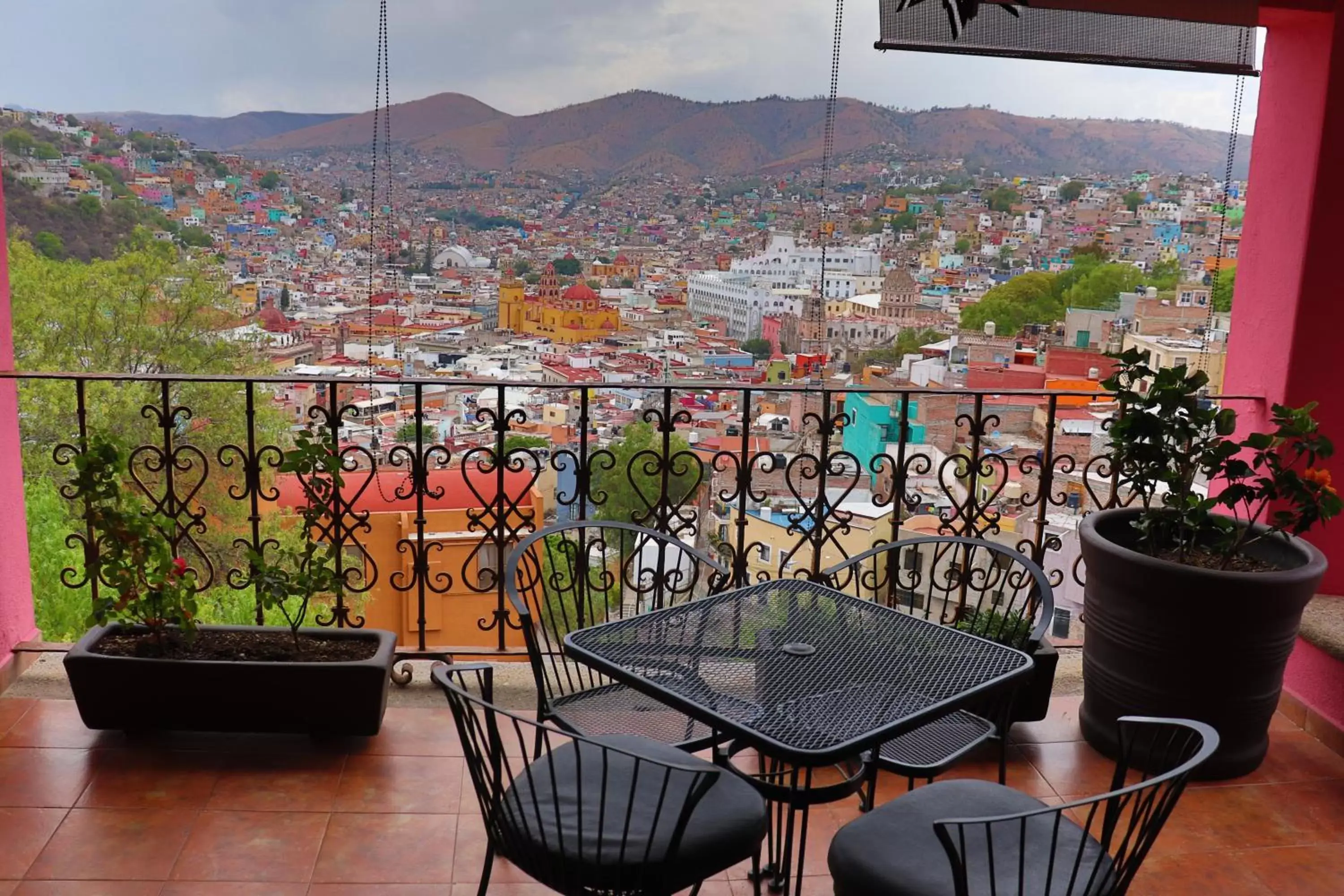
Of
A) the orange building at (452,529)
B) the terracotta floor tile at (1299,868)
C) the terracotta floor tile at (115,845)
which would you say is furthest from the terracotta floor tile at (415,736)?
the terracotta floor tile at (1299,868)

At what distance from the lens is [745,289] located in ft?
13.3

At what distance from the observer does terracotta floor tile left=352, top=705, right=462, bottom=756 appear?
3238 mm

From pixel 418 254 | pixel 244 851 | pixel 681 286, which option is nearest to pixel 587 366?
pixel 681 286

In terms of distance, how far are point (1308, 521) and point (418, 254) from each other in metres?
3.05

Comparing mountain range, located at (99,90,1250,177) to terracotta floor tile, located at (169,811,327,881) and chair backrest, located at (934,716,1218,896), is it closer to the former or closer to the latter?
terracotta floor tile, located at (169,811,327,881)

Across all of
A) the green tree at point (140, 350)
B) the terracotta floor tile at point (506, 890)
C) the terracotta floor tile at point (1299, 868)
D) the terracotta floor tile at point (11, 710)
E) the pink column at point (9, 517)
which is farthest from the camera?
the green tree at point (140, 350)

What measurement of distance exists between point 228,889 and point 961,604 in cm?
248

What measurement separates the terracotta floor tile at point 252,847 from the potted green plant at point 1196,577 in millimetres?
2338

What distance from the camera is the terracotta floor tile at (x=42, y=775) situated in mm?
2900

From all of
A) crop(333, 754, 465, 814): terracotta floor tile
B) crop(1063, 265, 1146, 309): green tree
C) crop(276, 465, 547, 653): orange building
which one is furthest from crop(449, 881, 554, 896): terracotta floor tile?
crop(1063, 265, 1146, 309): green tree

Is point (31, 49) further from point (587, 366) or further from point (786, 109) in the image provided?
point (786, 109)

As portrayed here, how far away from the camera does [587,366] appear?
3.82 metres

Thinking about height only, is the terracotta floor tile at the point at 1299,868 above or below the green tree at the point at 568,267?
below

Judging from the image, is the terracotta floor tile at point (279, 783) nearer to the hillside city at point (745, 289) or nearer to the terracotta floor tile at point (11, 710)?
the terracotta floor tile at point (11, 710)
